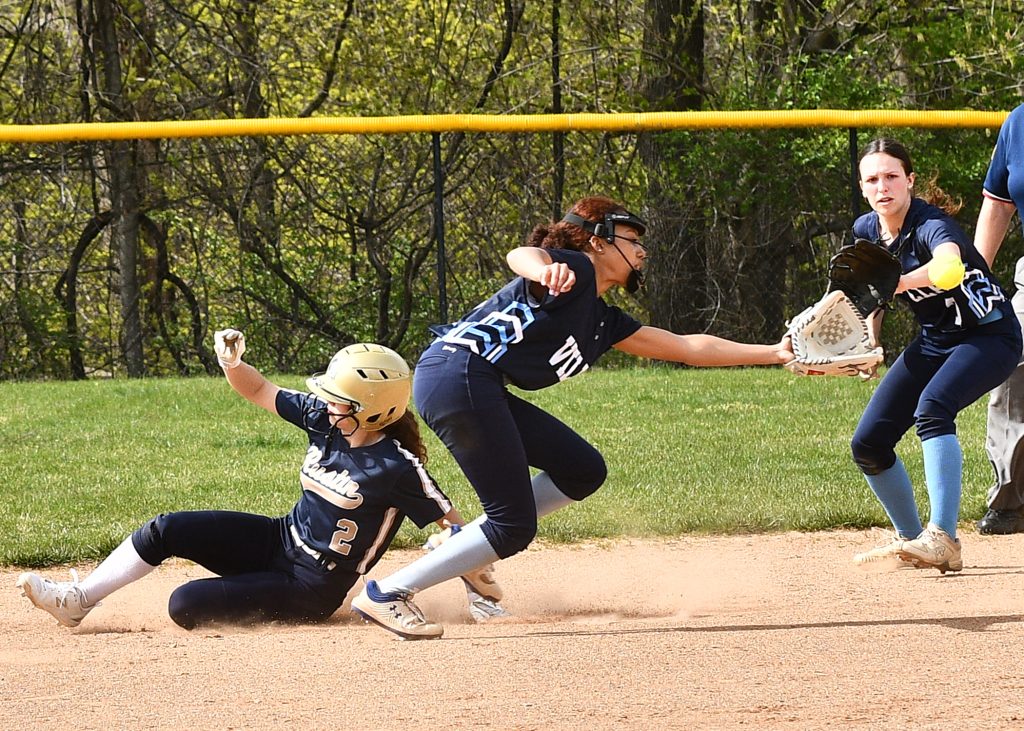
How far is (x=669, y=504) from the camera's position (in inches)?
287

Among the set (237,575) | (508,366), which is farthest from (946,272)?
(237,575)

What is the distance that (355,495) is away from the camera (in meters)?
4.75

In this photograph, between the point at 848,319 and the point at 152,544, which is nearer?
the point at 152,544

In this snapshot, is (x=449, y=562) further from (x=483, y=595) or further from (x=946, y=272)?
(x=946, y=272)

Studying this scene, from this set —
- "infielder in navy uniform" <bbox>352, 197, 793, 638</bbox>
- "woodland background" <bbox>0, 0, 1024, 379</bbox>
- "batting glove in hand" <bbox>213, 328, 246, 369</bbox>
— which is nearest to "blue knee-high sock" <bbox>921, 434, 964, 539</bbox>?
"infielder in navy uniform" <bbox>352, 197, 793, 638</bbox>

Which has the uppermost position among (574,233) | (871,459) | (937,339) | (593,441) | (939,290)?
(574,233)

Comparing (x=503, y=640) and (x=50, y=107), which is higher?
(x=50, y=107)

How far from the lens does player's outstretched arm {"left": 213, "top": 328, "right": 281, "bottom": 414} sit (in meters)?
4.77

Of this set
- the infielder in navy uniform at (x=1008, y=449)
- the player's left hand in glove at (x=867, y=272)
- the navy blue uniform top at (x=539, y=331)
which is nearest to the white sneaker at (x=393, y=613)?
the navy blue uniform top at (x=539, y=331)

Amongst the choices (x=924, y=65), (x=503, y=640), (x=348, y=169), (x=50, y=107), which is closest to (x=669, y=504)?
(x=503, y=640)

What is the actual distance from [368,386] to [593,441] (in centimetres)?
453

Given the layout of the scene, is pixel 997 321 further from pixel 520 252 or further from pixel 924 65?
pixel 924 65

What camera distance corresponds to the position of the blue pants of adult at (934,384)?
5293 millimetres

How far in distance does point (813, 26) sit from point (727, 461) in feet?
24.2
